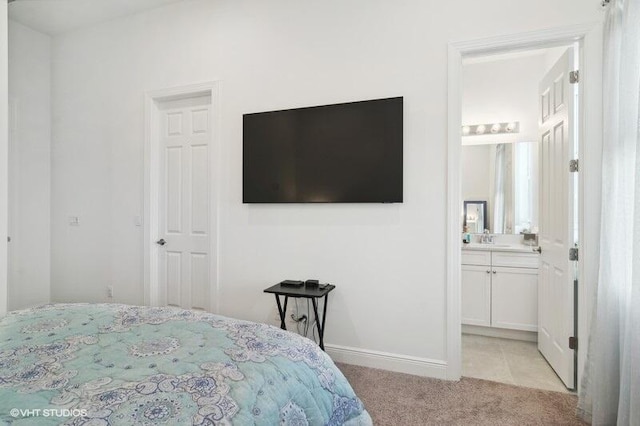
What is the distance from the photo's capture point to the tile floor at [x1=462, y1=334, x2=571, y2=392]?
8.21 ft

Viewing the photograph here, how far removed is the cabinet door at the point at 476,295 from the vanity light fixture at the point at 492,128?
4.86ft

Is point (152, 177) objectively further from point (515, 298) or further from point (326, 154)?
point (515, 298)

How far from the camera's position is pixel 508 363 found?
2807 millimetres

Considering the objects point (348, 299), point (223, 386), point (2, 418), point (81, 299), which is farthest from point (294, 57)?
point (81, 299)

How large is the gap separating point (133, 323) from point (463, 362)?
2.43 m

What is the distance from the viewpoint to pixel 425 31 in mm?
2529

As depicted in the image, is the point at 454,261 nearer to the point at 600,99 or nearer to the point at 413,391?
the point at 413,391

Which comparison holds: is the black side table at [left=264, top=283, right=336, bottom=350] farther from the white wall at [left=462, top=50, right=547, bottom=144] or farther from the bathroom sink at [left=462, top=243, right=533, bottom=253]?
the white wall at [left=462, top=50, right=547, bottom=144]

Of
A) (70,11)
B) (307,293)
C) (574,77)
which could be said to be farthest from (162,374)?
(70,11)

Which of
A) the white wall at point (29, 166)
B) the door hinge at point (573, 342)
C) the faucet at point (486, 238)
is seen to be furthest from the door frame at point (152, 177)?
the door hinge at point (573, 342)

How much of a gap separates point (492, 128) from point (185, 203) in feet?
10.8

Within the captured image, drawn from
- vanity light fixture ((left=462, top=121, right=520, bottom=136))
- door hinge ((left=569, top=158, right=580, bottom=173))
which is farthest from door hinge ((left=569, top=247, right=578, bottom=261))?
vanity light fixture ((left=462, top=121, right=520, bottom=136))

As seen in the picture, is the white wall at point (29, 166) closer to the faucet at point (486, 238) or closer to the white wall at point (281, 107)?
the white wall at point (281, 107)

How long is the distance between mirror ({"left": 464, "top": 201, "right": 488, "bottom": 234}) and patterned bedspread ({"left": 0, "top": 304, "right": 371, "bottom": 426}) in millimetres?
2948
